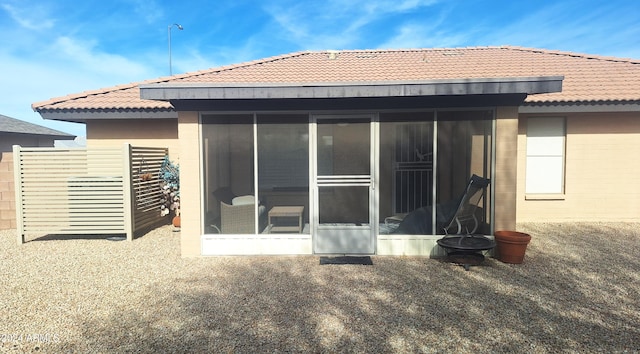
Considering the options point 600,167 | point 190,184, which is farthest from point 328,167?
point 600,167

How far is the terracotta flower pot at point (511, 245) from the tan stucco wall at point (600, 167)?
405cm

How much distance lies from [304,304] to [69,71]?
26.5 meters

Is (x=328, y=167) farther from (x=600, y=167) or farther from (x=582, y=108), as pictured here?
(x=600, y=167)

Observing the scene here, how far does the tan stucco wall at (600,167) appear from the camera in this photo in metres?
8.72

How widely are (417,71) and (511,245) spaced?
4534 mm

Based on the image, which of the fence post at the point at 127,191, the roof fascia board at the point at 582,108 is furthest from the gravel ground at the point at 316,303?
the roof fascia board at the point at 582,108

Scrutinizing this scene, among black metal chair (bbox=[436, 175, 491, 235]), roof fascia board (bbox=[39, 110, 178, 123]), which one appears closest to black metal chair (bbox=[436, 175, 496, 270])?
black metal chair (bbox=[436, 175, 491, 235])

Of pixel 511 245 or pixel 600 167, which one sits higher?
pixel 600 167

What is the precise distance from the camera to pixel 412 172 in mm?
6684

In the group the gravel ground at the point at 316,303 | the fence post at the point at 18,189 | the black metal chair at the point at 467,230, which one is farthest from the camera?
the fence post at the point at 18,189

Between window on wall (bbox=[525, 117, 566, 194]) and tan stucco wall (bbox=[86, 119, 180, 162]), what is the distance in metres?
9.03

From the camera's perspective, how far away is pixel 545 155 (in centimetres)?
896

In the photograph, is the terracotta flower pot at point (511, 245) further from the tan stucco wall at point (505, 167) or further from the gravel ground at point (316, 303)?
the tan stucco wall at point (505, 167)

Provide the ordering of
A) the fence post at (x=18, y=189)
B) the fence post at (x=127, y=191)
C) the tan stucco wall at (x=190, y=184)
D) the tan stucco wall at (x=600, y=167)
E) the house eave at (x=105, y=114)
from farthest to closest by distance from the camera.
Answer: the tan stucco wall at (x=600, y=167), the house eave at (x=105, y=114), the fence post at (x=127, y=191), the fence post at (x=18, y=189), the tan stucco wall at (x=190, y=184)
